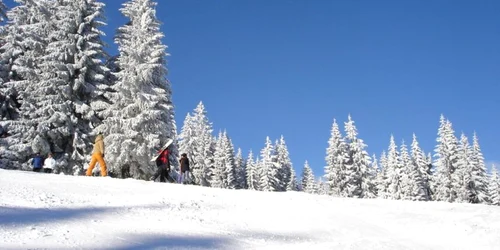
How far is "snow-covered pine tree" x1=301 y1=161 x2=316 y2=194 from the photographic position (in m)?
89.6

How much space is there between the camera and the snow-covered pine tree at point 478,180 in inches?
2172

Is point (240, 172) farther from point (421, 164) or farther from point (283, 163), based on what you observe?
point (421, 164)

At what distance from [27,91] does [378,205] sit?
2266 cm

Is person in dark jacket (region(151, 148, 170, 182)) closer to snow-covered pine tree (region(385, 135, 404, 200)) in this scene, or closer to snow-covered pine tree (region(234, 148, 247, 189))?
snow-covered pine tree (region(385, 135, 404, 200))

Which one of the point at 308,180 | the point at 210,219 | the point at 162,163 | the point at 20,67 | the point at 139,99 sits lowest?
the point at 210,219

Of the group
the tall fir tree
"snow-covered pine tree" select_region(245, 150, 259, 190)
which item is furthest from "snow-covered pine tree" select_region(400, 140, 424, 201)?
the tall fir tree

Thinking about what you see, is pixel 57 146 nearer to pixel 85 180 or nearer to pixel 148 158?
pixel 148 158

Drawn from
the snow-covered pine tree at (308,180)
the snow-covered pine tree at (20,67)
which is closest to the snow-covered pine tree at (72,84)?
the snow-covered pine tree at (20,67)

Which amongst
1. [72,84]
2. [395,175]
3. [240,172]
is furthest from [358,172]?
[72,84]

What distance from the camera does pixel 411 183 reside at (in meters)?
65.0

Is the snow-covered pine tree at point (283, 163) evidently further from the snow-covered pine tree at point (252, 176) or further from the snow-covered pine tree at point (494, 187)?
the snow-covered pine tree at point (494, 187)

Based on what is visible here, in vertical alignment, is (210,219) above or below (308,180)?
below

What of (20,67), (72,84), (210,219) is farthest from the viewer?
(72,84)

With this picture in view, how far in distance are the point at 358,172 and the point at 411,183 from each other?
11.9 metres
